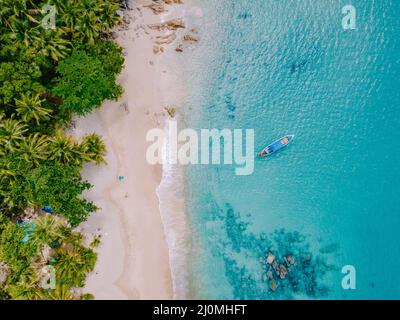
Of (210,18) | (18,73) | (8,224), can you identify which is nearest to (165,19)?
(210,18)

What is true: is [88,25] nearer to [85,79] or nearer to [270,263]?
[85,79]

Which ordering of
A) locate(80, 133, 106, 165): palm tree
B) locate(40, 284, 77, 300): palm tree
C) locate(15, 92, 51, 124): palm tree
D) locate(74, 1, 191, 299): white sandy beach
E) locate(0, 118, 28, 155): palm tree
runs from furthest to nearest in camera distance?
locate(74, 1, 191, 299): white sandy beach → locate(80, 133, 106, 165): palm tree → locate(40, 284, 77, 300): palm tree → locate(15, 92, 51, 124): palm tree → locate(0, 118, 28, 155): palm tree

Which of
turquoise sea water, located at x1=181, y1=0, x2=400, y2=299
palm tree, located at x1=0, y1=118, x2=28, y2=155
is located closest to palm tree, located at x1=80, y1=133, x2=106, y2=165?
palm tree, located at x1=0, y1=118, x2=28, y2=155

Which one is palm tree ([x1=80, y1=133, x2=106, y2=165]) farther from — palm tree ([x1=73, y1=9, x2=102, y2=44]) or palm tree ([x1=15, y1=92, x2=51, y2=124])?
palm tree ([x1=73, y1=9, x2=102, y2=44])

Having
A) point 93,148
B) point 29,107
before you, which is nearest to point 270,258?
point 93,148

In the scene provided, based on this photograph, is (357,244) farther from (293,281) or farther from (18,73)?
(18,73)
